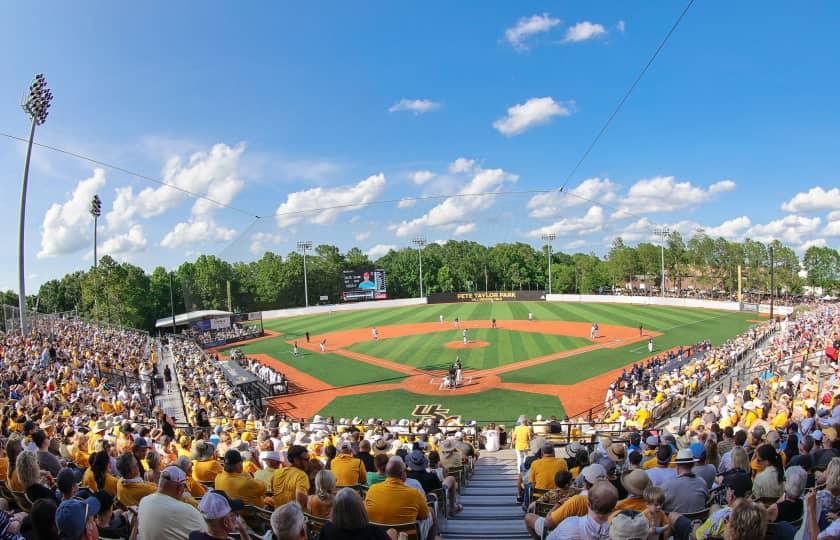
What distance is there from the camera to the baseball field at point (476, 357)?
22.6m

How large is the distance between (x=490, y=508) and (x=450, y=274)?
324ft

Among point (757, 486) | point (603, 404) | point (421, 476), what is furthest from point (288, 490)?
point (603, 404)

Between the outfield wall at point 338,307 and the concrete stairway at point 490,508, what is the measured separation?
65.1 m

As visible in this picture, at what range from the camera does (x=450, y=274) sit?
350 ft

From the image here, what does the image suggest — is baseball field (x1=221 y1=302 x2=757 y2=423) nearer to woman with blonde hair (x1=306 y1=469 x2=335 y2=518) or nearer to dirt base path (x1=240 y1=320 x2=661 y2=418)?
dirt base path (x1=240 y1=320 x2=661 y2=418)

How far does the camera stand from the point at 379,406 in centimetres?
2261

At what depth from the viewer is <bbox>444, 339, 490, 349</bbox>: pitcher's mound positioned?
3651 cm

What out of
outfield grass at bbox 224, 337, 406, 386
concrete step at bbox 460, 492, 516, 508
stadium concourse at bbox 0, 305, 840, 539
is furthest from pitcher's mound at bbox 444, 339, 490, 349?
concrete step at bbox 460, 492, 516, 508

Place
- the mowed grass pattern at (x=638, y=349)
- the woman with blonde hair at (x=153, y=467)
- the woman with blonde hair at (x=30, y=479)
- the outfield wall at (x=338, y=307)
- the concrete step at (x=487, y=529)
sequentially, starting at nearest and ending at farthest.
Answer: the woman with blonde hair at (x=30, y=479), the woman with blonde hair at (x=153, y=467), the concrete step at (x=487, y=529), the mowed grass pattern at (x=638, y=349), the outfield wall at (x=338, y=307)

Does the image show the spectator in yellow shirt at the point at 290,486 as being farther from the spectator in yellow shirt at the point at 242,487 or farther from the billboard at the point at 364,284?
the billboard at the point at 364,284

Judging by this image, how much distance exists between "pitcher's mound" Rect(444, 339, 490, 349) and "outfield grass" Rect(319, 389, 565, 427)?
40.0 feet

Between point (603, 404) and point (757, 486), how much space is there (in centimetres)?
1797

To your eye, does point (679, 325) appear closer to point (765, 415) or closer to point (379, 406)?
point (379, 406)

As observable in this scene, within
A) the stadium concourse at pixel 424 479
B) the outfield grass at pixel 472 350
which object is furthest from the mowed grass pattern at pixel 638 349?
the stadium concourse at pixel 424 479
